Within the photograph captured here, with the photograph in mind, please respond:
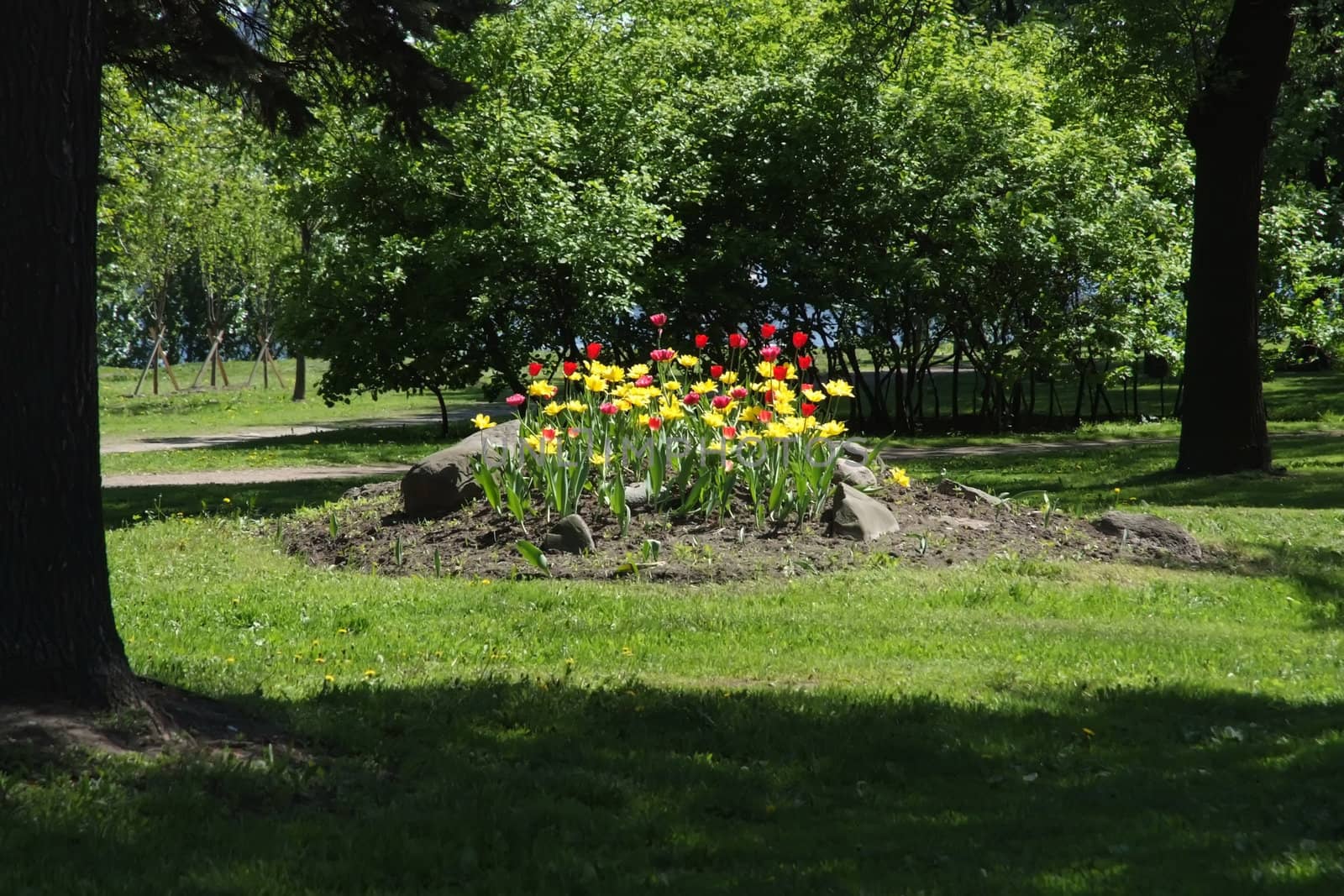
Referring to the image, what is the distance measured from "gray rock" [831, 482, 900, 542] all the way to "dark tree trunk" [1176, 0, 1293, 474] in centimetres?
626

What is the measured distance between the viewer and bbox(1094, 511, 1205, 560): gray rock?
33.7ft

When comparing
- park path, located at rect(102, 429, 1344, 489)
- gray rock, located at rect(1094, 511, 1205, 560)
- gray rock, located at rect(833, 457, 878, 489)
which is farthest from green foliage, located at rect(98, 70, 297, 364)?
gray rock, located at rect(1094, 511, 1205, 560)

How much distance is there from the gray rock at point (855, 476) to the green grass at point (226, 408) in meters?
12.3

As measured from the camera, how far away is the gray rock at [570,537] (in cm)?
955

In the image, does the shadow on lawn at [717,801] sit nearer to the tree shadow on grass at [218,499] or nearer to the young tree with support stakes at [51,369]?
the young tree with support stakes at [51,369]

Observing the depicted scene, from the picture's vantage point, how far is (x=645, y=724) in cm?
557

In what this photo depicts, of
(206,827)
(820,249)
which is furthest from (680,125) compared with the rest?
(206,827)

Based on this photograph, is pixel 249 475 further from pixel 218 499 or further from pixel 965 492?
pixel 965 492

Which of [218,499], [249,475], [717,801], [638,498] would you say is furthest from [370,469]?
[717,801]

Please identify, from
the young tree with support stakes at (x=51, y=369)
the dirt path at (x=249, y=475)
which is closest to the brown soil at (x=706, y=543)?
the young tree with support stakes at (x=51, y=369)

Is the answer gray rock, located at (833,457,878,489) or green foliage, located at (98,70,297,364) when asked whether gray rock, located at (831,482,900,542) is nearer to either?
gray rock, located at (833,457,878,489)

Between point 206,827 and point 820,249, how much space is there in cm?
1918

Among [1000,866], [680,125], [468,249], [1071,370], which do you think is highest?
[680,125]

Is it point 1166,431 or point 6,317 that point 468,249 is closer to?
point 1166,431
